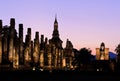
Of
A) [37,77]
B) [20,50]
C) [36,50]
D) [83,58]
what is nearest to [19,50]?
[20,50]

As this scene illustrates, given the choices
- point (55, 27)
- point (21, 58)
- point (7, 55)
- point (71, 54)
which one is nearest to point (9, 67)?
point (7, 55)

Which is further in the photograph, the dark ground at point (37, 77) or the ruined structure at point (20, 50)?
the ruined structure at point (20, 50)

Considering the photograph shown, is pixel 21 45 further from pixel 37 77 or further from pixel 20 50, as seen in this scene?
pixel 37 77

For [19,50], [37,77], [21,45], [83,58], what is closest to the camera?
[37,77]

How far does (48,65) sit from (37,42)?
1959 cm

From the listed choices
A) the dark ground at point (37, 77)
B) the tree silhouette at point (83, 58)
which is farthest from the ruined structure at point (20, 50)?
the tree silhouette at point (83, 58)

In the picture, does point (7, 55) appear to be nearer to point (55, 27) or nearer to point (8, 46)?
point (8, 46)

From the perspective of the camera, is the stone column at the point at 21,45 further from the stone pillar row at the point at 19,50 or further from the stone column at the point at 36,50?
the stone column at the point at 36,50

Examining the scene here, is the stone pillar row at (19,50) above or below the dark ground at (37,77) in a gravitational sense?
above

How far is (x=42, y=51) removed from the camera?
269 ft

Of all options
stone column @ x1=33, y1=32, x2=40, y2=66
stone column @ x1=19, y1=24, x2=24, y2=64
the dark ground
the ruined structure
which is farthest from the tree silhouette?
the dark ground

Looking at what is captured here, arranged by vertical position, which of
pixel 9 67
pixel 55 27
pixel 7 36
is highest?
pixel 55 27

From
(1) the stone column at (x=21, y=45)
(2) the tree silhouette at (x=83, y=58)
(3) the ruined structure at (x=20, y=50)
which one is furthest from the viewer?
(2) the tree silhouette at (x=83, y=58)

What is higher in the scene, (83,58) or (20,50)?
(83,58)
